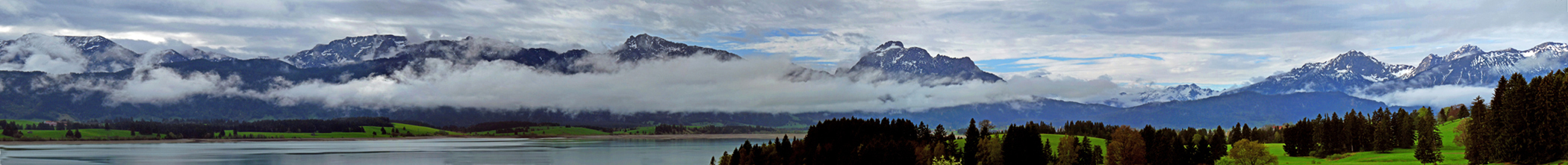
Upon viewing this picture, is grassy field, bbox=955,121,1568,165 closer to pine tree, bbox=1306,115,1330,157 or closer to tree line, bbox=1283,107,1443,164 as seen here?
Answer: pine tree, bbox=1306,115,1330,157

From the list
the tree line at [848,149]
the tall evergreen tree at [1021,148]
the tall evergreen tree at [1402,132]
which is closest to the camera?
the tall evergreen tree at [1021,148]

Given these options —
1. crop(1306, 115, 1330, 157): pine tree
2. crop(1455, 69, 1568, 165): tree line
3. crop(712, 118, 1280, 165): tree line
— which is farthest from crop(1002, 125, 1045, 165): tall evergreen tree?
crop(1455, 69, 1568, 165): tree line

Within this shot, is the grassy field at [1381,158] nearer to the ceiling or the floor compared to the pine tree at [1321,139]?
nearer to the floor

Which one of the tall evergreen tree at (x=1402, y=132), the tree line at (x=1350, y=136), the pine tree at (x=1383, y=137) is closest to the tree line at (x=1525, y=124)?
the pine tree at (x=1383, y=137)

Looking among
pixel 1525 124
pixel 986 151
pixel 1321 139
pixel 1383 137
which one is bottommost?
pixel 986 151

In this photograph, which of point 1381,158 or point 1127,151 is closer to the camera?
point 1381,158

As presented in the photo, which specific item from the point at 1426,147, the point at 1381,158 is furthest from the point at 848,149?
the point at 1426,147

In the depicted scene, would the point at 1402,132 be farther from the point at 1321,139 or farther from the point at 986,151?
the point at 986,151

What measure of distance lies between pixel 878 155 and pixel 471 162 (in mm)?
95497

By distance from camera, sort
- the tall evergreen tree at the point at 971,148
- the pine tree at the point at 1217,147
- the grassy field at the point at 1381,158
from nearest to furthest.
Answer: the grassy field at the point at 1381,158 < the tall evergreen tree at the point at 971,148 < the pine tree at the point at 1217,147

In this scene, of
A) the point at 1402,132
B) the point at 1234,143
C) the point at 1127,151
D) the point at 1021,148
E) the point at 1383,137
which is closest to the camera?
the point at 1021,148

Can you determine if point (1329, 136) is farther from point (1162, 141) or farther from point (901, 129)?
point (901, 129)

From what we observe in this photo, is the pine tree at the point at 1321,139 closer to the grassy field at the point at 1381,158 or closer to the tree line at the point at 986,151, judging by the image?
the grassy field at the point at 1381,158

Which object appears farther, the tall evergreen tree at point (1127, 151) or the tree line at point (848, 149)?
the tall evergreen tree at point (1127, 151)
